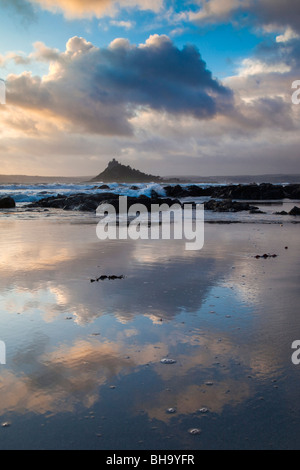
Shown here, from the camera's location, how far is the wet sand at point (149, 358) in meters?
2.65

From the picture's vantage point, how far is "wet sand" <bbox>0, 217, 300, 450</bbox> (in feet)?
8.70

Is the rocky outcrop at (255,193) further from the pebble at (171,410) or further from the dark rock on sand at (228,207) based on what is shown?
the pebble at (171,410)

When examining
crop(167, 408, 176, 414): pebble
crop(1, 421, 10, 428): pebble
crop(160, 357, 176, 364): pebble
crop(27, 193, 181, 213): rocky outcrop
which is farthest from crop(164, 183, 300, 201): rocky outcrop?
crop(1, 421, 10, 428): pebble

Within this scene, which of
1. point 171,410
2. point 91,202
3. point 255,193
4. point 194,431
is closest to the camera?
point 194,431

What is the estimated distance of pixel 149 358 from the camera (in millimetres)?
3689

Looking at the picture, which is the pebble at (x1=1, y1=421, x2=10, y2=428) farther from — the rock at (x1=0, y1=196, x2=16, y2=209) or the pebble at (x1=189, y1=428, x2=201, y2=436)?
the rock at (x1=0, y1=196, x2=16, y2=209)

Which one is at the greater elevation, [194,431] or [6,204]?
[6,204]

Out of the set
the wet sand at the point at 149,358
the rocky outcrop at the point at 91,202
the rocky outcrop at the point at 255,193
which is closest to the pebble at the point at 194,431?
the wet sand at the point at 149,358

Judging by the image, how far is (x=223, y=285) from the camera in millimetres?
6391

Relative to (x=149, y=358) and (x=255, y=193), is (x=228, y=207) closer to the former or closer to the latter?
(x=255, y=193)

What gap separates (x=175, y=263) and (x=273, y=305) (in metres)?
3.20

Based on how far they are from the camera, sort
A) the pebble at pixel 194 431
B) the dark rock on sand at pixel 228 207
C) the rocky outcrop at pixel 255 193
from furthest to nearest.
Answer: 1. the rocky outcrop at pixel 255 193
2. the dark rock on sand at pixel 228 207
3. the pebble at pixel 194 431

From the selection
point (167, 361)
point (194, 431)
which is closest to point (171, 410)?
point (194, 431)

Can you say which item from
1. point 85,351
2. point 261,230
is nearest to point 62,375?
point 85,351
